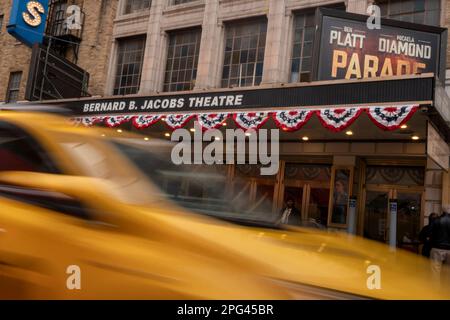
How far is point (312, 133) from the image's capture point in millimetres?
12922

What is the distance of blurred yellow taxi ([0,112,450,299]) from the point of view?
10.6ft

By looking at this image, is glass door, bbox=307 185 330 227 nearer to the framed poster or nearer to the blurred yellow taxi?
the framed poster

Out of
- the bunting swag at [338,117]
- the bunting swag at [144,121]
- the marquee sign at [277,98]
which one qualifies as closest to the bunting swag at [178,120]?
the marquee sign at [277,98]

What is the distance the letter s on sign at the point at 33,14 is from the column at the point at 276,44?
1046cm

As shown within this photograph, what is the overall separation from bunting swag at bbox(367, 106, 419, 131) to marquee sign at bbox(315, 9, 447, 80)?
2670mm

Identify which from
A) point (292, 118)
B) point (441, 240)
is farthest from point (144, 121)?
point (441, 240)

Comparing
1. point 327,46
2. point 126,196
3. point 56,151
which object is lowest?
point 126,196

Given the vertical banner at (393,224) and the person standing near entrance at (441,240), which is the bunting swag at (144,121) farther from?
the person standing near entrance at (441,240)

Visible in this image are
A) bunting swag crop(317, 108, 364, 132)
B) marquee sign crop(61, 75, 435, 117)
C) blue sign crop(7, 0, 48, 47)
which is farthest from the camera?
blue sign crop(7, 0, 48, 47)

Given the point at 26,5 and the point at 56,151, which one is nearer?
the point at 56,151

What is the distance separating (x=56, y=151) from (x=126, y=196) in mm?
919

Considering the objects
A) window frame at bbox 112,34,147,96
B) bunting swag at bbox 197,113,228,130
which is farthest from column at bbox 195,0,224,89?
bunting swag at bbox 197,113,228,130
